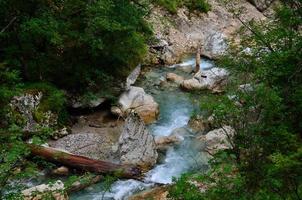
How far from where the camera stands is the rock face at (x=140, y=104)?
48.4 feet

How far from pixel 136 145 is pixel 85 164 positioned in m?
1.55

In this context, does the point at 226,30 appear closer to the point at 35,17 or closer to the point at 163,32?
the point at 163,32

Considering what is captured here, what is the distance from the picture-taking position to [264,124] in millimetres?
8156

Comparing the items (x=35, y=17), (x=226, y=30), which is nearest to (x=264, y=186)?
(x=35, y=17)

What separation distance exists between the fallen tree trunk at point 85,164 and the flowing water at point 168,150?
30cm

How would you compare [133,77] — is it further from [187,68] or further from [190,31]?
[190,31]

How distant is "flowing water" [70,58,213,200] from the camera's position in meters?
10.7

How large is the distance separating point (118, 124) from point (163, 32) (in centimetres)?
912

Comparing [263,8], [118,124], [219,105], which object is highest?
[263,8]

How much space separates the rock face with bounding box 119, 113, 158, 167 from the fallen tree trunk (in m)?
0.34

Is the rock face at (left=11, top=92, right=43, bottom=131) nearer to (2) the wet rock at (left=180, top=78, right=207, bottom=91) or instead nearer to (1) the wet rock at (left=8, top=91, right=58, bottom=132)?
(1) the wet rock at (left=8, top=91, right=58, bottom=132)

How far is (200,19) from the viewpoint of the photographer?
25.1 m

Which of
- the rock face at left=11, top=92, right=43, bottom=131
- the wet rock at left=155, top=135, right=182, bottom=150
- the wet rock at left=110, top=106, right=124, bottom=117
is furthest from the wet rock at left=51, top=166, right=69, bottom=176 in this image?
the wet rock at left=110, top=106, right=124, bottom=117

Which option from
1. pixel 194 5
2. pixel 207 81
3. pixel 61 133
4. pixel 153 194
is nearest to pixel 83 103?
pixel 61 133
